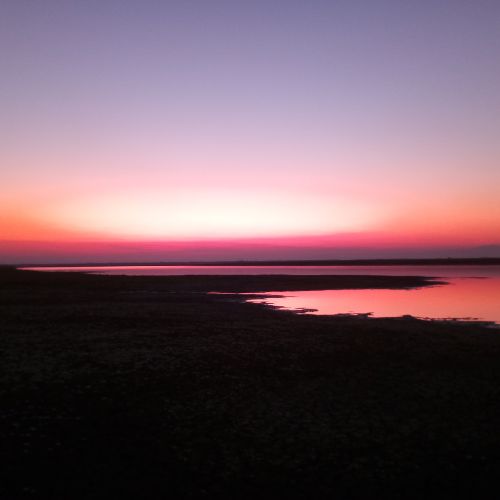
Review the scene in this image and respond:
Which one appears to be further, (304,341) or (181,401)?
(304,341)

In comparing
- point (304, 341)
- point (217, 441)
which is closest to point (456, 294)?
point (304, 341)

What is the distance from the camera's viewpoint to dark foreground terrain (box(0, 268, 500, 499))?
9188 millimetres

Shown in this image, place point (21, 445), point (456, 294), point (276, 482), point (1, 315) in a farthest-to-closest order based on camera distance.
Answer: point (456, 294)
point (1, 315)
point (21, 445)
point (276, 482)

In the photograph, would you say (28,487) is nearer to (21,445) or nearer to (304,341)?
(21,445)

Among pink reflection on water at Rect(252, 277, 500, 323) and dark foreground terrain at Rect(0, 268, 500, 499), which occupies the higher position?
dark foreground terrain at Rect(0, 268, 500, 499)

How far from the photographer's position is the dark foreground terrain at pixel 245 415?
9.19 m

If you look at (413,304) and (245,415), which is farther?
(413,304)

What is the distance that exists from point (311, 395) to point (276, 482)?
19.0ft

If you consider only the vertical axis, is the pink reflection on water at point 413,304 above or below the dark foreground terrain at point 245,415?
below

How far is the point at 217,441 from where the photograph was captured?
1095cm

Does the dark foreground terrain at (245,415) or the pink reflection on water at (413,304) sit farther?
the pink reflection on water at (413,304)

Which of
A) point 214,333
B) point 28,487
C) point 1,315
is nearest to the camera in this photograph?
point 28,487

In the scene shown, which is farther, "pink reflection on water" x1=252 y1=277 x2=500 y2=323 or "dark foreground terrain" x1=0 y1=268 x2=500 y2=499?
"pink reflection on water" x1=252 y1=277 x2=500 y2=323

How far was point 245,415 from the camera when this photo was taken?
12789 millimetres
